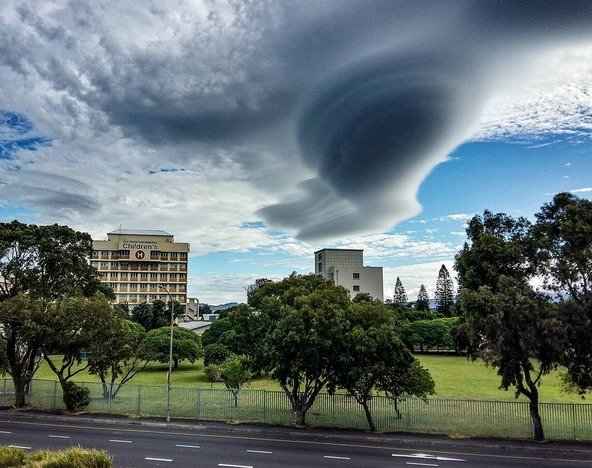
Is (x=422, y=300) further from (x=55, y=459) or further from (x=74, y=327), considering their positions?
(x=55, y=459)

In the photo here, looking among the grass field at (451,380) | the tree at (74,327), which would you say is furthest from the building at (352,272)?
the tree at (74,327)

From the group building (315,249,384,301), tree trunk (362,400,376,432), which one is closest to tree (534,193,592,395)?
tree trunk (362,400,376,432)

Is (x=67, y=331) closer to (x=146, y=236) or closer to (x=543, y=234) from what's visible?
(x=543, y=234)

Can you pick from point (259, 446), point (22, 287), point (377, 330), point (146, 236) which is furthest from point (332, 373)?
point (146, 236)

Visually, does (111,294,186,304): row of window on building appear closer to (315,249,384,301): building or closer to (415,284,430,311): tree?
(315,249,384,301): building

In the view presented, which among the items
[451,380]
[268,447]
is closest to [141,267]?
[451,380]

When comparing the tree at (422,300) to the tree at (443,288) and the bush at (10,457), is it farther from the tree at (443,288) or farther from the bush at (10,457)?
the bush at (10,457)
